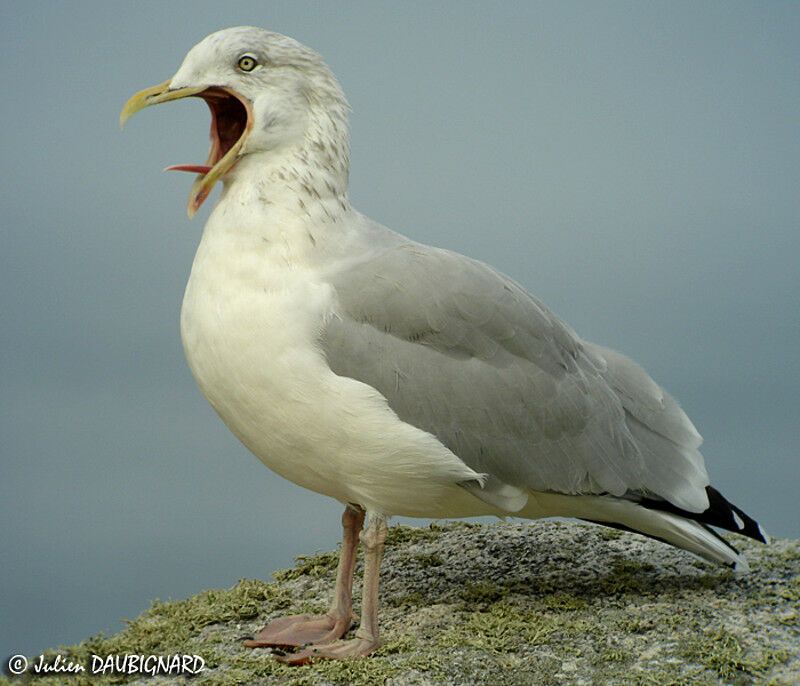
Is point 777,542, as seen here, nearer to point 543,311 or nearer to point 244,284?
point 543,311

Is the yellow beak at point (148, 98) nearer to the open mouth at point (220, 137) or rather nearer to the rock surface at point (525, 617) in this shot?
the open mouth at point (220, 137)

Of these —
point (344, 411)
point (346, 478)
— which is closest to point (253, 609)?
point (346, 478)

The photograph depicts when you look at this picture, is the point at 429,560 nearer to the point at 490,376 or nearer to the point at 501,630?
the point at 501,630

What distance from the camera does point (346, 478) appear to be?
468cm

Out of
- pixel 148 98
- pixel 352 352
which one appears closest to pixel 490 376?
pixel 352 352

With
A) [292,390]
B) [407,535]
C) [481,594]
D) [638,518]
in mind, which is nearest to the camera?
[292,390]

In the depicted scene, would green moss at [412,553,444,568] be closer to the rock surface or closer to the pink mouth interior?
the rock surface

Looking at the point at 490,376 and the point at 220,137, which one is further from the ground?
the point at 220,137

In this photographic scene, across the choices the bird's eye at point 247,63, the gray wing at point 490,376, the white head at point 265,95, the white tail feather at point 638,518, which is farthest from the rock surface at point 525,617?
the bird's eye at point 247,63

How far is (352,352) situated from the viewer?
450 cm

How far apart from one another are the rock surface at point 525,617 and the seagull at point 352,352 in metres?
0.34

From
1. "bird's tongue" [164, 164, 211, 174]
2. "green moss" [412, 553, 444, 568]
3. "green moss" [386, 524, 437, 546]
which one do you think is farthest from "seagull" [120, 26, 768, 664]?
"green moss" [386, 524, 437, 546]

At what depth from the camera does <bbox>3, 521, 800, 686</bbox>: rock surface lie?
15.1ft

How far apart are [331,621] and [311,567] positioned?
1.11 meters
